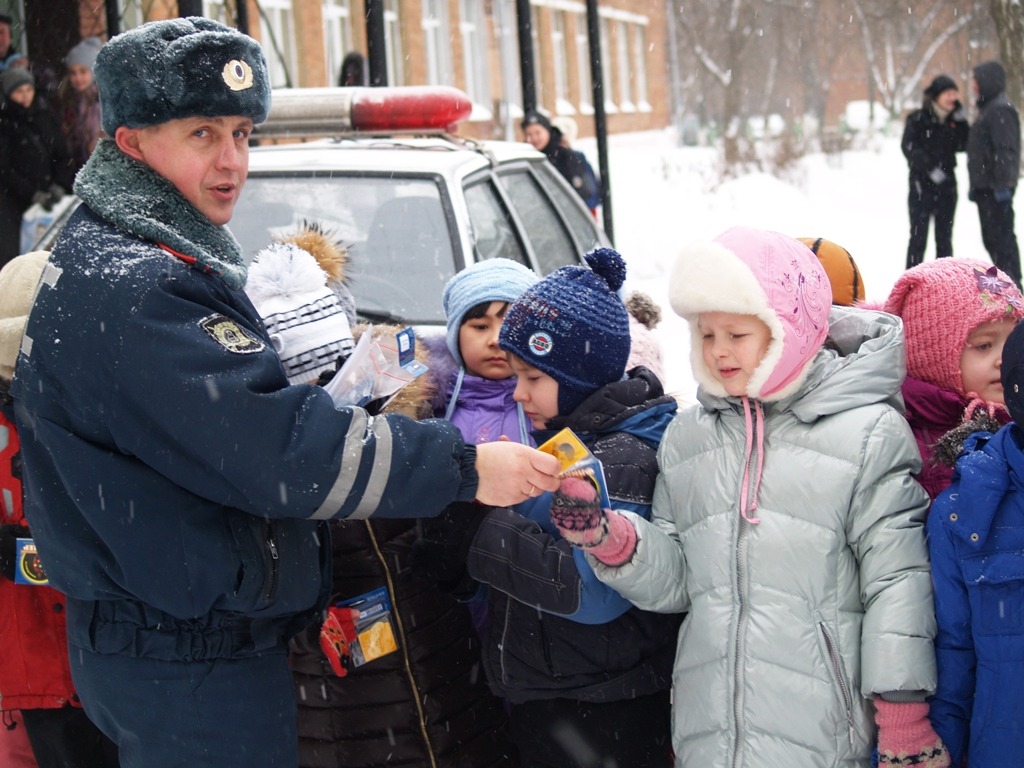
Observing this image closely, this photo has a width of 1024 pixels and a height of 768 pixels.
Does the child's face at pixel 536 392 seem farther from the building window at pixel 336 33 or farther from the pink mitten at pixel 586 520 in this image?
the building window at pixel 336 33

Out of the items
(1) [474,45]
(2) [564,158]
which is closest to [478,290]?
(2) [564,158]

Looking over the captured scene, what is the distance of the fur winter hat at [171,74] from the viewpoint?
2.29m

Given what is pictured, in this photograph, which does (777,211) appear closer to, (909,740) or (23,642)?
(23,642)

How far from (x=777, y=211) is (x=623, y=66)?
22.8 metres

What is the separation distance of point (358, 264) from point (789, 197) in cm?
1657

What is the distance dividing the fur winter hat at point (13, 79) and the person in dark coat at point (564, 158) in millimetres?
4617

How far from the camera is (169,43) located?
231 centimetres

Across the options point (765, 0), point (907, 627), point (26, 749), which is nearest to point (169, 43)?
point (907, 627)

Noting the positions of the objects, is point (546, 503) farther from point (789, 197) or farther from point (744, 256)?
point (789, 197)

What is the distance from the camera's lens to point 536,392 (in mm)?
3008

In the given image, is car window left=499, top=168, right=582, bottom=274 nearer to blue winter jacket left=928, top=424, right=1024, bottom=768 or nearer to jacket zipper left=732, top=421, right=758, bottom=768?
jacket zipper left=732, top=421, right=758, bottom=768

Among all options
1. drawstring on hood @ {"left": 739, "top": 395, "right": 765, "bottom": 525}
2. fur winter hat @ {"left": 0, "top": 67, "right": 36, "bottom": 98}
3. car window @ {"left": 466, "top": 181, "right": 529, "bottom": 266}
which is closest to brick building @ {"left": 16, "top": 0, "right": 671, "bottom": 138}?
fur winter hat @ {"left": 0, "top": 67, "right": 36, "bottom": 98}

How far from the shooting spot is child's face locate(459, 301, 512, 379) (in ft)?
11.2

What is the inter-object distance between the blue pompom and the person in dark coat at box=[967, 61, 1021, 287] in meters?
9.34
